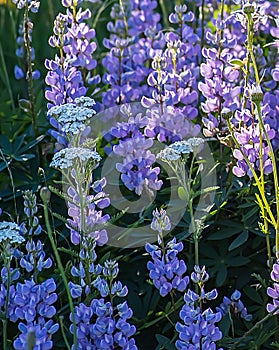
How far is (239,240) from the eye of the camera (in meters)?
2.08

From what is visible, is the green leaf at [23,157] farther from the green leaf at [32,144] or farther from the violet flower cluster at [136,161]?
the violet flower cluster at [136,161]

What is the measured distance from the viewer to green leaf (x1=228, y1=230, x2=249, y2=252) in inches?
80.7

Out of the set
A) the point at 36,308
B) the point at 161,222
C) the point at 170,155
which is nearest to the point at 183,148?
the point at 170,155

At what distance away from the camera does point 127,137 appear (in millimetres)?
2199

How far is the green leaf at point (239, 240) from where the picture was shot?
2051 millimetres

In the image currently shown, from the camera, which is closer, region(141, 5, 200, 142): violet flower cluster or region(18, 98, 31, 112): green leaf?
region(141, 5, 200, 142): violet flower cluster

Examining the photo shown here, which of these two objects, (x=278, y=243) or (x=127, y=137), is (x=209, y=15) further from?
(x=278, y=243)

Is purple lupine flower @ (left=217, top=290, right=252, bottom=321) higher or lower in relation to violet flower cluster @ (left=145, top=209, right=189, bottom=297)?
lower

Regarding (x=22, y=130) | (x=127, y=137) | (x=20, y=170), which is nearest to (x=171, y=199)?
(x=127, y=137)

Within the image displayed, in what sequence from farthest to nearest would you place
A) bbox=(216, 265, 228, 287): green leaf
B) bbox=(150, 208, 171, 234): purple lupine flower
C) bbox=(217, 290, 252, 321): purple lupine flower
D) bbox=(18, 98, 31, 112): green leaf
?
bbox=(18, 98, 31, 112): green leaf
bbox=(216, 265, 228, 287): green leaf
bbox=(217, 290, 252, 321): purple lupine flower
bbox=(150, 208, 171, 234): purple lupine flower

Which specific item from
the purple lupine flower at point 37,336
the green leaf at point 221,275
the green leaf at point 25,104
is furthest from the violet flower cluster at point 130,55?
the purple lupine flower at point 37,336

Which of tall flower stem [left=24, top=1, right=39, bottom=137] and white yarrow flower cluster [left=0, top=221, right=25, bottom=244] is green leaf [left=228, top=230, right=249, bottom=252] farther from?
tall flower stem [left=24, top=1, right=39, bottom=137]

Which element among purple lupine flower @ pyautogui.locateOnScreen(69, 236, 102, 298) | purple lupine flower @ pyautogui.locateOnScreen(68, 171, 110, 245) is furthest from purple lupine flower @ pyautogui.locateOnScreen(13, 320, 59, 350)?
purple lupine flower @ pyautogui.locateOnScreen(68, 171, 110, 245)

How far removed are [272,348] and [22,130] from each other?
4.47 feet
